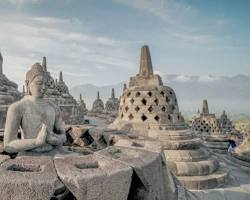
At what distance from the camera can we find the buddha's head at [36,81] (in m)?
3.54

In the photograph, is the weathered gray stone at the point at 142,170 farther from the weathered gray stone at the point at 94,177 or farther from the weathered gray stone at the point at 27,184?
the weathered gray stone at the point at 27,184

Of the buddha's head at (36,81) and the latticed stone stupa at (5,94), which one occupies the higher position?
the latticed stone stupa at (5,94)

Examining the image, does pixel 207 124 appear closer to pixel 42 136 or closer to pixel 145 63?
pixel 145 63

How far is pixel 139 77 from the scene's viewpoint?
10711 mm

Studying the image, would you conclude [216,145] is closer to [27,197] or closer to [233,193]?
[233,193]

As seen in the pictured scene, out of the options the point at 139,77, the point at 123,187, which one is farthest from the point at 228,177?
the point at 123,187

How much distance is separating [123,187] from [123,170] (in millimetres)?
145

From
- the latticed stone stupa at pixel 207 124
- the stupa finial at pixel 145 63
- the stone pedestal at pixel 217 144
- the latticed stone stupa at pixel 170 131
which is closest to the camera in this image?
the latticed stone stupa at pixel 170 131

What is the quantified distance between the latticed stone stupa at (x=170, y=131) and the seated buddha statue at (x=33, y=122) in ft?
13.0

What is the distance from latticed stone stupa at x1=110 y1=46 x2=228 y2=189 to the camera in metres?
6.84

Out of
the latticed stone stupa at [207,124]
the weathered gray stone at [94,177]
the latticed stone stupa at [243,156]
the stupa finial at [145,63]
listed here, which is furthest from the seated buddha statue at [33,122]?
the latticed stone stupa at [207,124]

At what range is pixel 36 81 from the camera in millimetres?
3535

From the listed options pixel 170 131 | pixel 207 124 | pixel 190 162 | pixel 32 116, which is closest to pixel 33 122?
pixel 32 116

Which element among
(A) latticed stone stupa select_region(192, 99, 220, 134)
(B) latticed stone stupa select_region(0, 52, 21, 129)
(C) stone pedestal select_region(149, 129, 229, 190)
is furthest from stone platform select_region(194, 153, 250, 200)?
(A) latticed stone stupa select_region(192, 99, 220, 134)
